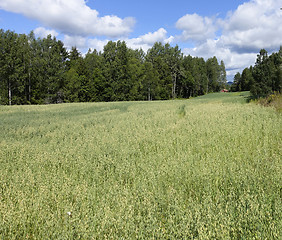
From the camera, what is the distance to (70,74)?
44.9 metres

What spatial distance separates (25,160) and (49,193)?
2229 millimetres

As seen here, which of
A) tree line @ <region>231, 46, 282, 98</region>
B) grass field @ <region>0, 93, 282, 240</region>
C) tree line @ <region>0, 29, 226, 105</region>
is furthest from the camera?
tree line @ <region>0, 29, 226, 105</region>

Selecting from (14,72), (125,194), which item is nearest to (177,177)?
(125,194)

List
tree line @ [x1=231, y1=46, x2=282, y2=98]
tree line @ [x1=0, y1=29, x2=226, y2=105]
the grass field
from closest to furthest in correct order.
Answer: the grass field < tree line @ [x1=231, y1=46, x2=282, y2=98] < tree line @ [x1=0, y1=29, x2=226, y2=105]

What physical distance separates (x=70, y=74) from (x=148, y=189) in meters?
46.0

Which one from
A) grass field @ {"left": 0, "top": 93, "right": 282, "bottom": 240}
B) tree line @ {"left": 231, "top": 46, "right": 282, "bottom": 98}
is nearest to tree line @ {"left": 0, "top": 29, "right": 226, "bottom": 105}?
tree line @ {"left": 231, "top": 46, "right": 282, "bottom": 98}

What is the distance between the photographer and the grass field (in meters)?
2.41

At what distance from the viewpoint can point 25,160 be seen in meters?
5.12

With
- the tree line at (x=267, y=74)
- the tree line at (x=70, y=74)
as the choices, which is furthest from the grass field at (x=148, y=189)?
the tree line at (x=70, y=74)

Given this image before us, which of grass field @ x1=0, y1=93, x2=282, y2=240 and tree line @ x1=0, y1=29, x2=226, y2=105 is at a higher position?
tree line @ x1=0, y1=29, x2=226, y2=105

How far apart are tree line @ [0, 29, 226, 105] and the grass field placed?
3381 cm

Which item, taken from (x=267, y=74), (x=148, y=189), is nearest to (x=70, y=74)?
(x=267, y=74)

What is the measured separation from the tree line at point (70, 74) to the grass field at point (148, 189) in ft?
111

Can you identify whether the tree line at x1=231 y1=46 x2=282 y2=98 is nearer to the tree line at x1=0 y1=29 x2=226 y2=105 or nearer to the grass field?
the grass field
